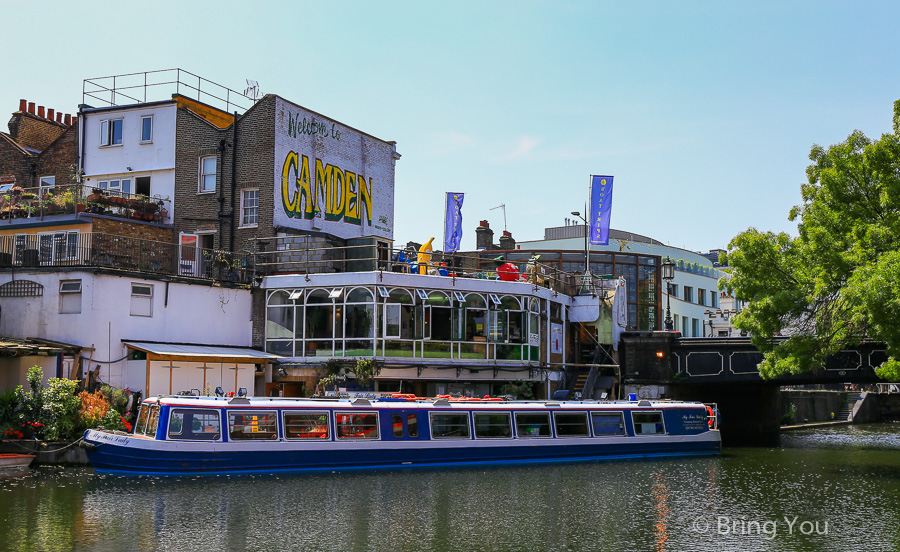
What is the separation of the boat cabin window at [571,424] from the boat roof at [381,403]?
1.00 feet

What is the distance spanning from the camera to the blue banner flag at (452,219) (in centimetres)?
5006

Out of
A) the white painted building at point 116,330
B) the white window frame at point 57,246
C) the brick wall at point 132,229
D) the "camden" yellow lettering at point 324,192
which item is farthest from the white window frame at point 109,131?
the white painted building at point 116,330

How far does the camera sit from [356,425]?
30219mm

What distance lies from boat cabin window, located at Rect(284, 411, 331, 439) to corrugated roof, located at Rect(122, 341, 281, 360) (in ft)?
22.2

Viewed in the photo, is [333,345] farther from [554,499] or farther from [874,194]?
[874,194]

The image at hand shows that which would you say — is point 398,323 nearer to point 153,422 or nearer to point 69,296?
point 153,422

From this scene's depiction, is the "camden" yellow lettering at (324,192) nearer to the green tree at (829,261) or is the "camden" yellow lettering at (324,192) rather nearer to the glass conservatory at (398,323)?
the glass conservatory at (398,323)

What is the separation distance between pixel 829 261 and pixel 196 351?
2340 cm

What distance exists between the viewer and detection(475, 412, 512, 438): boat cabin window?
32.5m

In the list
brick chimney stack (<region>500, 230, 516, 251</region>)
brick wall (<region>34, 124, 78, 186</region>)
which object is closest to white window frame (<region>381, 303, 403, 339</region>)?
brick wall (<region>34, 124, 78, 186</region>)

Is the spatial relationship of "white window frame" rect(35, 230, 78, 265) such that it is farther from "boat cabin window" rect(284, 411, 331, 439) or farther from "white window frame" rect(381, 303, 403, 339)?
"boat cabin window" rect(284, 411, 331, 439)

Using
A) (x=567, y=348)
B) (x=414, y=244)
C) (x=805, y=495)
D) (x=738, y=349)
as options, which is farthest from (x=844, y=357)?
(x=414, y=244)

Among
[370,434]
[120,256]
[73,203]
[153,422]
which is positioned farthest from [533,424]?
[73,203]

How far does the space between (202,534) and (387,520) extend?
14.4 feet
